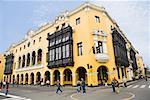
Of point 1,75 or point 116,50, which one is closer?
point 116,50

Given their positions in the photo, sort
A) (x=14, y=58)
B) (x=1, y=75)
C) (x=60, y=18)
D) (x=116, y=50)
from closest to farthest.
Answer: (x=116, y=50) < (x=60, y=18) < (x=14, y=58) < (x=1, y=75)

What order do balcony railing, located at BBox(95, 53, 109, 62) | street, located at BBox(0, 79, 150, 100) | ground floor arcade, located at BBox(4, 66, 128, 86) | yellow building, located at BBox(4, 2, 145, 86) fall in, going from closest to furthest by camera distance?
street, located at BBox(0, 79, 150, 100)
ground floor arcade, located at BBox(4, 66, 128, 86)
balcony railing, located at BBox(95, 53, 109, 62)
yellow building, located at BBox(4, 2, 145, 86)

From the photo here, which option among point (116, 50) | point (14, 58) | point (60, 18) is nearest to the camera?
point (116, 50)

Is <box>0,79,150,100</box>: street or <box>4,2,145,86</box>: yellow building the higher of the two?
<box>4,2,145,86</box>: yellow building

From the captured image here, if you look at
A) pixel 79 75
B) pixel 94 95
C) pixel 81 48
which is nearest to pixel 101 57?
pixel 81 48

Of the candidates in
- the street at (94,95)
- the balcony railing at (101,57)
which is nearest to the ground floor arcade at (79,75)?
the balcony railing at (101,57)

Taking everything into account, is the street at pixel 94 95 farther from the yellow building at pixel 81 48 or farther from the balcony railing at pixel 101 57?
the yellow building at pixel 81 48

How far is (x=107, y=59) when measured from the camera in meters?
26.8

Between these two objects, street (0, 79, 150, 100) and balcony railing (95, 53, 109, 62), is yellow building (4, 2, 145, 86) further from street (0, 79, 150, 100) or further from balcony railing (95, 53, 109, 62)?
street (0, 79, 150, 100)

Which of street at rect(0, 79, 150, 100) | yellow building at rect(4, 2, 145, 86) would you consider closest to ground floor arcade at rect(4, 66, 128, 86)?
yellow building at rect(4, 2, 145, 86)

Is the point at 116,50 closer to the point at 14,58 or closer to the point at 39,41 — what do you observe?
the point at 39,41

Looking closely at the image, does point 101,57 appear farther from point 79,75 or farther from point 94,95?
point 94,95

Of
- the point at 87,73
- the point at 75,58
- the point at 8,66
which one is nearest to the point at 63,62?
the point at 75,58

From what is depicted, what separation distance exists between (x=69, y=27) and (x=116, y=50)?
9.73 m
